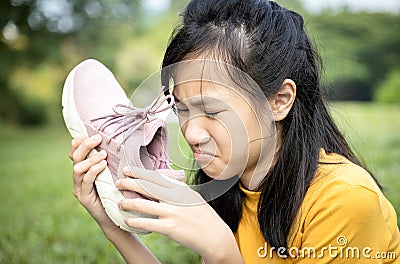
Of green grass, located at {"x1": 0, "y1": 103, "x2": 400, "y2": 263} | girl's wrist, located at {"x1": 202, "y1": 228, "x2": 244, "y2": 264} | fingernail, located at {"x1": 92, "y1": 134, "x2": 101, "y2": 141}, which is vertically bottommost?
green grass, located at {"x1": 0, "y1": 103, "x2": 400, "y2": 263}

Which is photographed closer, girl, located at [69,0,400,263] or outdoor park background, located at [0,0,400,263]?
girl, located at [69,0,400,263]

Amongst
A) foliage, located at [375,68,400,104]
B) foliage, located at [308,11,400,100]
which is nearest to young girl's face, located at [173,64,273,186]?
foliage, located at [308,11,400,100]

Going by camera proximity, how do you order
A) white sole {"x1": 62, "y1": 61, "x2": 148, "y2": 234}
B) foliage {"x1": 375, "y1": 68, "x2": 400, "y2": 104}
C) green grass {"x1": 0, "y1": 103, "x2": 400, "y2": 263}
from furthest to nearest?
foliage {"x1": 375, "y1": 68, "x2": 400, "y2": 104} < green grass {"x1": 0, "y1": 103, "x2": 400, "y2": 263} < white sole {"x1": 62, "y1": 61, "x2": 148, "y2": 234}

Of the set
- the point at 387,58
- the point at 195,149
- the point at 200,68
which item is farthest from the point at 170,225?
the point at 387,58

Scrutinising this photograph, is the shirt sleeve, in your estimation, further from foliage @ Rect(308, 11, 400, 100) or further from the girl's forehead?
foliage @ Rect(308, 11, 400, 100)

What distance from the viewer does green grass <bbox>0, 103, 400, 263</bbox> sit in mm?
1924

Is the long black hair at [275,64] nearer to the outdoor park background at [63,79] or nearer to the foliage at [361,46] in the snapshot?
the outdoor park background at [63,79]

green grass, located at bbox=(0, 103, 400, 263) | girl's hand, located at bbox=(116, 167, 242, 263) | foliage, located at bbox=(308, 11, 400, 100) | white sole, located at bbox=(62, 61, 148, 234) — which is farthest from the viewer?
foliage, located at bbox=(308, 11, 400, 100)

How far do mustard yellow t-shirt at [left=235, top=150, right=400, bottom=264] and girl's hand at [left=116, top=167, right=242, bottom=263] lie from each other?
5.6 inches

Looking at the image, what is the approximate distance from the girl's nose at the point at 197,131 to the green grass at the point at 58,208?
45 cm

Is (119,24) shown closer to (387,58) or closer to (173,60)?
(387,58)

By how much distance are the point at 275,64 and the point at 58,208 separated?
1.78 metres

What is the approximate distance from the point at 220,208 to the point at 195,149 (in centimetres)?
27

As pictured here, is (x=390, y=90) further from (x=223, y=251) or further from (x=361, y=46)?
(x=223, y=251)
